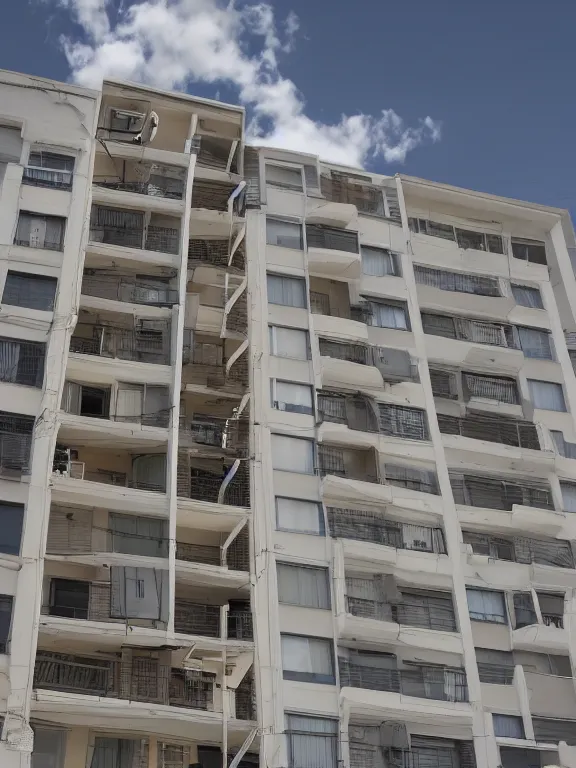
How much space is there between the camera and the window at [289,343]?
123ft

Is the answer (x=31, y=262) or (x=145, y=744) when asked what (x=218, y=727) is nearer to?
(x=145, y=744)

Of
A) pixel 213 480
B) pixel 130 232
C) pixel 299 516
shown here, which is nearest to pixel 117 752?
pixel 299 516

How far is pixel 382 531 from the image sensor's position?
114 feet

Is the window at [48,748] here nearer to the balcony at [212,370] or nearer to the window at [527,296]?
the balcony at [212,370]

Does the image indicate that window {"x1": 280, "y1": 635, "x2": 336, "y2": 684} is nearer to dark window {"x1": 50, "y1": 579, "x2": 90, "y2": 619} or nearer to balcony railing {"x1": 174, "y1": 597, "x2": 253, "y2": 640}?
balcony railing {"x1": 174, "y1": 597, "x2": 253, "y2": 640}

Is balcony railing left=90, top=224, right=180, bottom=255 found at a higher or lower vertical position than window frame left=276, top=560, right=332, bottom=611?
higher

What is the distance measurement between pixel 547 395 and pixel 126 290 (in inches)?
715

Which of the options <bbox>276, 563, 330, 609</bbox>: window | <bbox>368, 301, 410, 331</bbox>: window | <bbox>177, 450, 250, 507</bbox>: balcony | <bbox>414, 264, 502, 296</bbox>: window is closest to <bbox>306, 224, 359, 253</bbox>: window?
<bbox>368, 301, 410, 331</bbox>: window

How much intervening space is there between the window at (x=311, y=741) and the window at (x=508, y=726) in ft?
19.7

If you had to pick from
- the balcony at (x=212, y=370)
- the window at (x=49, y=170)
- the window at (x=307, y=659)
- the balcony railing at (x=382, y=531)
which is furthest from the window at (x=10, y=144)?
the window at (x=307, y=659)

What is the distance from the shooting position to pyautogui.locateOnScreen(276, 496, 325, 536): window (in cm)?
3331

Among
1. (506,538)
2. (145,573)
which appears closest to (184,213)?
(145,573)

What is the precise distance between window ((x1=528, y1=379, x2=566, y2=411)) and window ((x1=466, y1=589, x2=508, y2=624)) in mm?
9302

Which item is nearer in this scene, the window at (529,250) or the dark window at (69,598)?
the dark window at (69,598)
